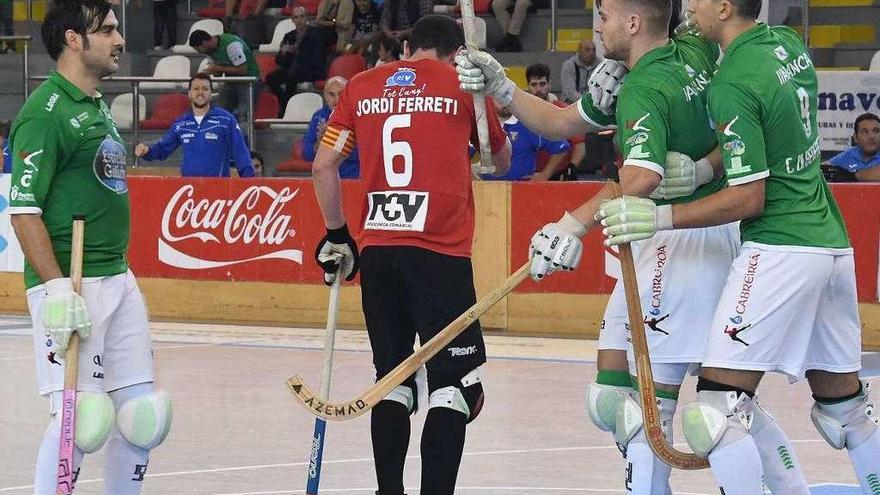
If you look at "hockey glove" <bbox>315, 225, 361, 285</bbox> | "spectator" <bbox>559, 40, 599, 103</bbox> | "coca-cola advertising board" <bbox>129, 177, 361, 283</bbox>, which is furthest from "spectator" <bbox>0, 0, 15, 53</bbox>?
"hockey glove" <bbox>315, 225, 361, 285</bbox>

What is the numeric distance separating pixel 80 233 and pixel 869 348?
28.5 feet

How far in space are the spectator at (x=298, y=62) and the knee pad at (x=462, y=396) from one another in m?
14.5

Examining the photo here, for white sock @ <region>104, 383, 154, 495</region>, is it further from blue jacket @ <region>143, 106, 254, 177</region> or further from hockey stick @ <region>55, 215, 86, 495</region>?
blue jacket @ <region>143, 106, 254, 177</region>

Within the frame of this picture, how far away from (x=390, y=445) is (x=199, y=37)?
1493cm

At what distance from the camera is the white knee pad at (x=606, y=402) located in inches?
274

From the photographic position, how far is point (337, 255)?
8.09 m

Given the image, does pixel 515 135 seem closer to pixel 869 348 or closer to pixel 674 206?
pixel 869 348

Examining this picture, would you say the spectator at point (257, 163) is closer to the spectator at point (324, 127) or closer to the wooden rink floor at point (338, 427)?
the spectator at point (324, 127)

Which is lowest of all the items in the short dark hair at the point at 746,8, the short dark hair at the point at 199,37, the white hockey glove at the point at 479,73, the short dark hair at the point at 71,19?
the short dark hair at the point at 199,37

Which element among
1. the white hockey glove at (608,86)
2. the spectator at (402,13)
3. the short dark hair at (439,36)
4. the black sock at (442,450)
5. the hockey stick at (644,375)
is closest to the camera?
the hockey stick at (644,375)

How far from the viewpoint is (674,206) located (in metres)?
6.38

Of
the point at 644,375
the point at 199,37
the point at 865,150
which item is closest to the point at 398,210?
the point at 644,375

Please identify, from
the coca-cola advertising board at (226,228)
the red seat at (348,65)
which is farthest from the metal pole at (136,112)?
the coca-cola advertising board at (226,228)

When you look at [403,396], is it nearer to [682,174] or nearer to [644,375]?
[644,375]
